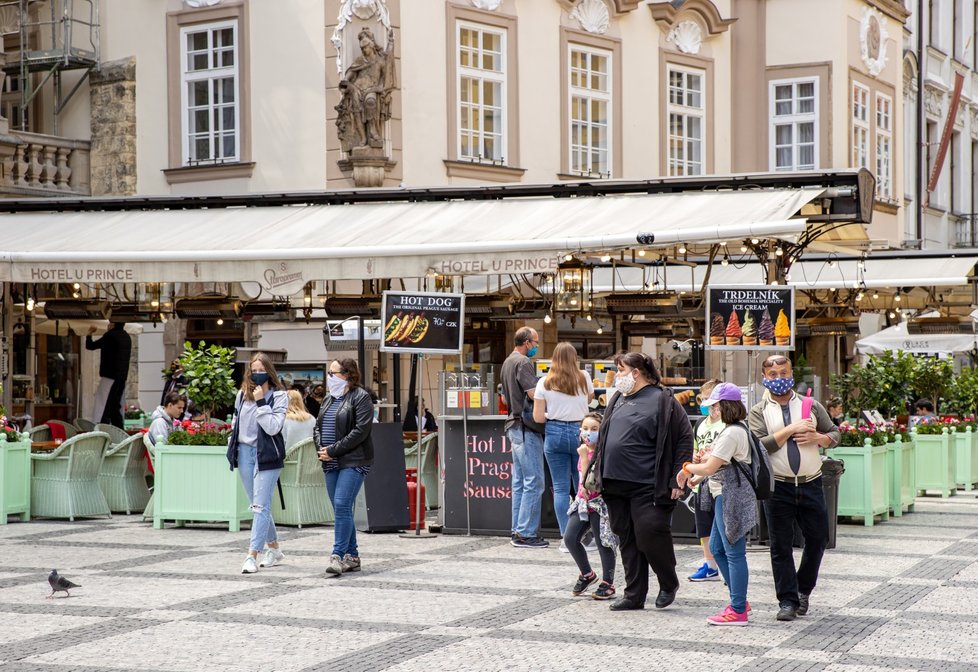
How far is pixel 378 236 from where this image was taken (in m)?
17.0

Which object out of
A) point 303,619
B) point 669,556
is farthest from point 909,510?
point 303,619

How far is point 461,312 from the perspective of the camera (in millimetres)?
15039

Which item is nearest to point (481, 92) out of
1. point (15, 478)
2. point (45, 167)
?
point (45, 167)

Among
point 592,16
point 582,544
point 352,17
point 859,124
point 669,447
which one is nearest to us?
point 669,447

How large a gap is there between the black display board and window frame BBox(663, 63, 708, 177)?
15.6m

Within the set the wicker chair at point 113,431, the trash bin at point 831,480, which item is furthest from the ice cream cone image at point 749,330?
the wicker chair at point 113,431

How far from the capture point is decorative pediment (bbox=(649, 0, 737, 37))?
2986 cm

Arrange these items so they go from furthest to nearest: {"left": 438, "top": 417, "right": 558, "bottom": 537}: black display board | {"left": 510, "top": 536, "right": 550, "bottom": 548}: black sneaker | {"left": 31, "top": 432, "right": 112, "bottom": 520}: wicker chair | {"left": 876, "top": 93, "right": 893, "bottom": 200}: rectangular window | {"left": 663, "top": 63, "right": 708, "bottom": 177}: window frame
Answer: {"left": 876, "top": 93, "right": 893, "bottom": 200}: rectangular window, {"left": 663, "top": 63, "right": 708, "bottom": 177}: window frame, {"left": 31, "top": 432, "right": 112, "bottom": 520}: wicker chair, {"left": 438, "top": 417, "right": 558, "bottom": 537}: black display board, {"left": 510, "top": 536, "right": 550, "bottom": 548}: black sneaker

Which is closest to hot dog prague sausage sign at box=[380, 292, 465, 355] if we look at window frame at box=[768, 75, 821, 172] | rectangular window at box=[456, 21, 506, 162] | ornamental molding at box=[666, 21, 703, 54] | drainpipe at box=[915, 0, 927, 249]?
rectangular window at box=[456, 21, 506, 162]

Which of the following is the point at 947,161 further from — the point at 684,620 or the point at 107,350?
the point at 684,620

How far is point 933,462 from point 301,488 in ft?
28.9

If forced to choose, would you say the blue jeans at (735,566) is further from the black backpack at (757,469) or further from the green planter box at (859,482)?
the green planter box at (859,482)

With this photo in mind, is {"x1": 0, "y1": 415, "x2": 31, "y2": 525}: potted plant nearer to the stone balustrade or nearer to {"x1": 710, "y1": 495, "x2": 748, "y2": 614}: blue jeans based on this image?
the stone balustrade

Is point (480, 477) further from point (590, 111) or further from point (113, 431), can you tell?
point (590, 111)
